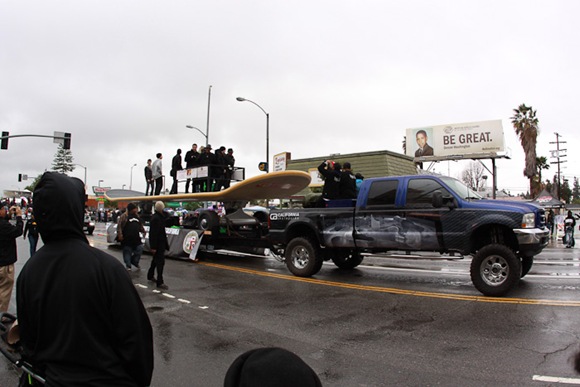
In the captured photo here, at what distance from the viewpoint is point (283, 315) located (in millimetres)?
6430

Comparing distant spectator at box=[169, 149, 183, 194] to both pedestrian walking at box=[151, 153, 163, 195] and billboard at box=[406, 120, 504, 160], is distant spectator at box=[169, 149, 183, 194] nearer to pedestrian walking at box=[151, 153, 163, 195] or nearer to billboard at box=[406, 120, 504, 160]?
pedestrian walking at box=[151, 153, 163, 195]

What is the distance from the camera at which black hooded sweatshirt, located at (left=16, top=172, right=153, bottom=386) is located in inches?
69.9

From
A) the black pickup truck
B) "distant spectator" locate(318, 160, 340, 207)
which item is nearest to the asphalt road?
the black pickup truck

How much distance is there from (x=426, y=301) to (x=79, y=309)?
640cm

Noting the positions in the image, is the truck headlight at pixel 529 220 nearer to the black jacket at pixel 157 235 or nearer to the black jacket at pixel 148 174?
the black jacket at pixel 157 235

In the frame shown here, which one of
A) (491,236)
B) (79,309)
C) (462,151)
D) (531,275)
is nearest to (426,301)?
(491,236)

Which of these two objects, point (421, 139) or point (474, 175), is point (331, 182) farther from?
point (474, 175)

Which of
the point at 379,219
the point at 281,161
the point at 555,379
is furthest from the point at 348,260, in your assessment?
the point at 281,161

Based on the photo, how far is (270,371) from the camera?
4.20ft

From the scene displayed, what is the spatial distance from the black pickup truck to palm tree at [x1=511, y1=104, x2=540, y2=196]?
96.5 feet

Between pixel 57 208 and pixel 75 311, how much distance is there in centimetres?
49

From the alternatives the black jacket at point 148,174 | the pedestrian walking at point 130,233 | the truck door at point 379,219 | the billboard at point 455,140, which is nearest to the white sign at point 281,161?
the black jacket at point 148,174

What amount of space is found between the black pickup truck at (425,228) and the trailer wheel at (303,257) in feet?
0.07

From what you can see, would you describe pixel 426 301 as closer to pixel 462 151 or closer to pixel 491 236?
pixel 491 236
